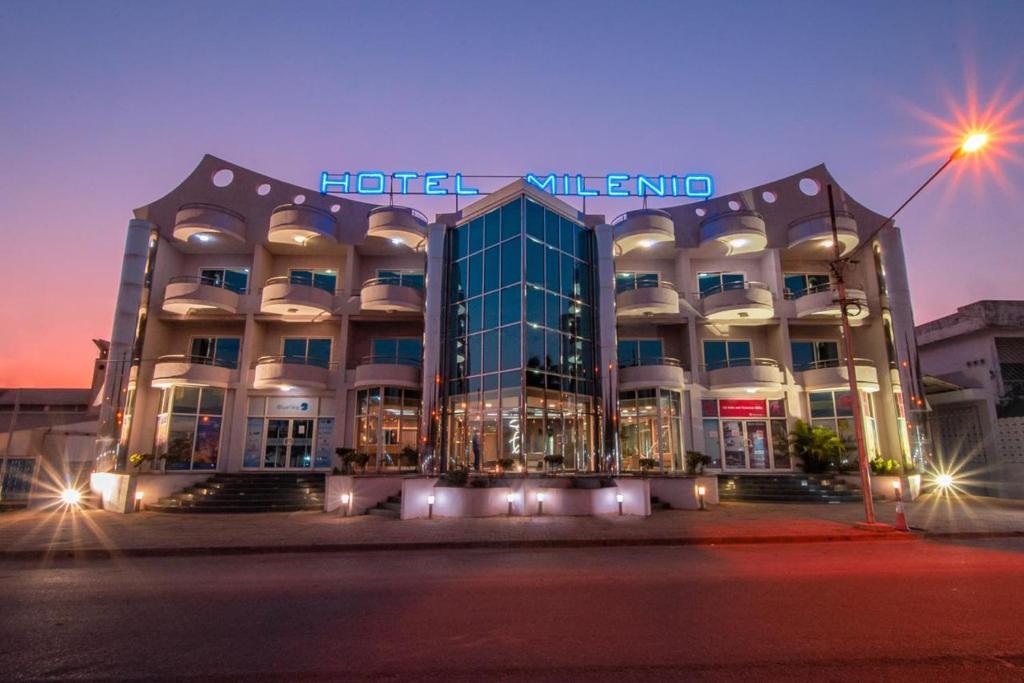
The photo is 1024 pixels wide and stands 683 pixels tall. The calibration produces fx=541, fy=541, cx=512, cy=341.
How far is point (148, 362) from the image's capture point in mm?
26250

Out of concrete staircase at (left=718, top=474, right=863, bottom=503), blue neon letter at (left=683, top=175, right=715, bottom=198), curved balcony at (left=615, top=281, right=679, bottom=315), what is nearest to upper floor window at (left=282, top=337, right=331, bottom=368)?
curved balcony at (left=615, top=281, right=679, bottom=315)

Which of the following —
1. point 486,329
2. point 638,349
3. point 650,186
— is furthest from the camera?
point 650,186

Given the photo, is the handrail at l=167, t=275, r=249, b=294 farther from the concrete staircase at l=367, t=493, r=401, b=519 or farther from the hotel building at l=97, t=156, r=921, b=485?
the concrete staircase at l=367, t=493, r=401, b=519

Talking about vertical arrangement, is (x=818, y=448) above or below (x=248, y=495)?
above

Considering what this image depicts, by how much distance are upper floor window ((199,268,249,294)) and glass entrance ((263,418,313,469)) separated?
24.4 feet

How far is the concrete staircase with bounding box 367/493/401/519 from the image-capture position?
17534 millimetres

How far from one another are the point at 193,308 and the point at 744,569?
27538 mm

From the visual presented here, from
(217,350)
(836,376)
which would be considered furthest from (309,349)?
(836,376)

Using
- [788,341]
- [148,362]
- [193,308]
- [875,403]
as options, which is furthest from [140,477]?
[875,403]

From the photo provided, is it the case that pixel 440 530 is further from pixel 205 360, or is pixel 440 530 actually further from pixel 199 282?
pixel 199 282

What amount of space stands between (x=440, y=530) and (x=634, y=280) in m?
19.4

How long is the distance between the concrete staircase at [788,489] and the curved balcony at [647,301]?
8.44 meters

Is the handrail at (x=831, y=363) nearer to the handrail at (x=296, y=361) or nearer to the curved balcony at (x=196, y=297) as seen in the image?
the handrail at (x=296, y=361)

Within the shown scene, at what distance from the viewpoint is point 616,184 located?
31.4 metres
